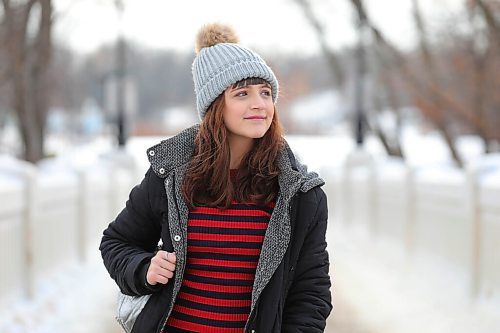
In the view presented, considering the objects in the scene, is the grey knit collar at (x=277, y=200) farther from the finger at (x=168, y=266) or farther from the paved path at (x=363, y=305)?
the paved path at (x=363, y=305)

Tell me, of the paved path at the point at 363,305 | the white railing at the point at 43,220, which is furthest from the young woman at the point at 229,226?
the white railing at the point at 43,220

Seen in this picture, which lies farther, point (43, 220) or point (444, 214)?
point (444, 214)

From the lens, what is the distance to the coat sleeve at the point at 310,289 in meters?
2.58

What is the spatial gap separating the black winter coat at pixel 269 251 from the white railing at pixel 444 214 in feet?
16.3

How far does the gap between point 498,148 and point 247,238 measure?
25.0m

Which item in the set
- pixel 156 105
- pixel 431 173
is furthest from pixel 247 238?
pixel 156 105

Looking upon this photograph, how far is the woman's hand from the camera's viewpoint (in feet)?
8.38

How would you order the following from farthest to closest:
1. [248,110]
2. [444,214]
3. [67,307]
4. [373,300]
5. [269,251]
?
[444,214]
[373,300]
[67,307]
[248,110]
[269,251]

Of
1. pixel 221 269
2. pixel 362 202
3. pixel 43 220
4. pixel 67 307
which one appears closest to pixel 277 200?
pixel 221 269

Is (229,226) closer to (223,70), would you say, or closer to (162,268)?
(162,268)

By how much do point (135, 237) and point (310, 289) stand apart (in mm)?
587

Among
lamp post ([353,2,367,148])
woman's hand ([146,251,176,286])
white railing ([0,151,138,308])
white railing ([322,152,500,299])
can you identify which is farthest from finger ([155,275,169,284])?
lamp post ([353,2,367,148])

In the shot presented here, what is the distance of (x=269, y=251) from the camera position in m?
2.51

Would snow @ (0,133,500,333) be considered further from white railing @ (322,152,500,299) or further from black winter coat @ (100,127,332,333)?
black winter coat @ (100,127,332,333)
